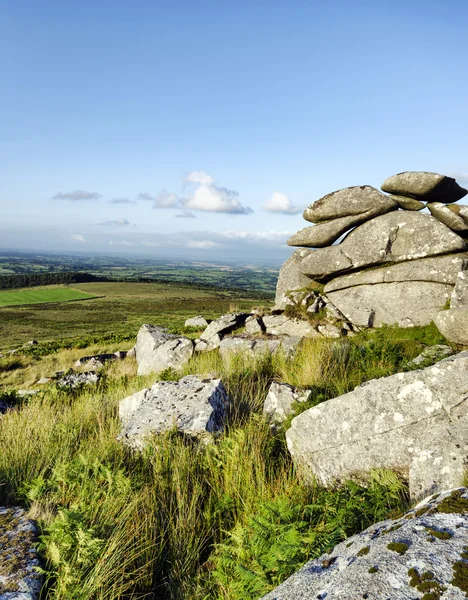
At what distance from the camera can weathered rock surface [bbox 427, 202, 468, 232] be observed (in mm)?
15727

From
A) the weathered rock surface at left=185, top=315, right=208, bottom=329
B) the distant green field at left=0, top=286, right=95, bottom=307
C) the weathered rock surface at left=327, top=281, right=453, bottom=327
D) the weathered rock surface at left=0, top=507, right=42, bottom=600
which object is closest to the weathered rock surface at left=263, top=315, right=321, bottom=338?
the weathered rock surface at left=327, top=281, right=453, bottom=327

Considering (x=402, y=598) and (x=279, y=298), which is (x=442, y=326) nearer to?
(x=279, y=298)

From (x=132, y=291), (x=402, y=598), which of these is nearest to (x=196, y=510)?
(x=402, y=598)

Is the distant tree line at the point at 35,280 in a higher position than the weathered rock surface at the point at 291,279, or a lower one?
lower

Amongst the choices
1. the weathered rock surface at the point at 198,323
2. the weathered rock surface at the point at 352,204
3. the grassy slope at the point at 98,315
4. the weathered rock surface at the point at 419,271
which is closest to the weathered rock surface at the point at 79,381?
the weathered rock surface at the point at 419,271

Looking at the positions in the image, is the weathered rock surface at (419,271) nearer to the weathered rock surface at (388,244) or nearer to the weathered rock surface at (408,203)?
the weathered rock surface at (388,244)

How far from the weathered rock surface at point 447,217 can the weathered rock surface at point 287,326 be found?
7.28 meters

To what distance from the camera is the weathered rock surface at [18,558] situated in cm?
300

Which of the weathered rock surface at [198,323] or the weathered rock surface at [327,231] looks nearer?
the weathered rock surface at [327,231]

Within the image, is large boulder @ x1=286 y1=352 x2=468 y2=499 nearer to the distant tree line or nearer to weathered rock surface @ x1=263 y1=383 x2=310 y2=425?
weathered rock surface @ x1=263 y1=383 x2=310 y2=425

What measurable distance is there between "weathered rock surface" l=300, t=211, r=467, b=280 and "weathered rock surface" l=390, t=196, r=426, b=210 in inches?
39.9

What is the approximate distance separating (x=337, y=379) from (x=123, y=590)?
5849mm

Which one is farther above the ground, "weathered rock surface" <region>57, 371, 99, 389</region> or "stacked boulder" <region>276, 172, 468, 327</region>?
"stacked boulder" <region>276, 172, 468, 327</region>

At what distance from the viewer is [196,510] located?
456 centimetres
